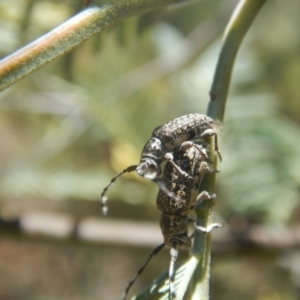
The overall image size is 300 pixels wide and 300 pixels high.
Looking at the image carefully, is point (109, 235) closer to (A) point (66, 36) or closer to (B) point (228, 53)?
(B) point (228, 53)

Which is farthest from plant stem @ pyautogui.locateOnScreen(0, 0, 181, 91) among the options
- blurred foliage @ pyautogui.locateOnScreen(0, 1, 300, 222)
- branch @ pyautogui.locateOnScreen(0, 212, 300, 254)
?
branch @ pyautogui.locateOnScreen(0, 212, 300, 254)

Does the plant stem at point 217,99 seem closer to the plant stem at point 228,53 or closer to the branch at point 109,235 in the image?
the plant stem at point 228,53

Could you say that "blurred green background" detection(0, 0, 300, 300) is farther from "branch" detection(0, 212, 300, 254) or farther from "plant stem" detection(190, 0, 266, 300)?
"plant stem" detection(190, 0, 266, 300)

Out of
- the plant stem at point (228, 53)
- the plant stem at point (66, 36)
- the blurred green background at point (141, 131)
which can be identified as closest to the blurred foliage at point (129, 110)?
the blurred green background at point (141, 131)

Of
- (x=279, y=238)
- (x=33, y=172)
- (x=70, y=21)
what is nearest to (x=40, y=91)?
(x=33, y=172)

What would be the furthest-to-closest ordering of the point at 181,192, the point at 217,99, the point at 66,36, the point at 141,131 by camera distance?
1. the point at 141,131
2. the point at 181,192
3. the point at 217,99
4. the point at 66,36

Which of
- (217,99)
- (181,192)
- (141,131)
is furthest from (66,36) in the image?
(141,131)

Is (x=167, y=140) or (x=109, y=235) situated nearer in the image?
(x=167, y=140)
